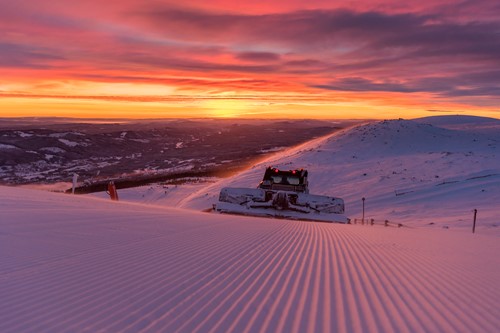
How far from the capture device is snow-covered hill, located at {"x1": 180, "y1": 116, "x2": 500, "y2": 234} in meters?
25.5

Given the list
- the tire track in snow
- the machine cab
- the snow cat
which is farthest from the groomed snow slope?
the machine cab

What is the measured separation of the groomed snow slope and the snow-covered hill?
43.9ft

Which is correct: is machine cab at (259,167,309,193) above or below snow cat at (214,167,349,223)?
above

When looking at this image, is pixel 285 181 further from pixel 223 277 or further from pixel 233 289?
pixel 233 289

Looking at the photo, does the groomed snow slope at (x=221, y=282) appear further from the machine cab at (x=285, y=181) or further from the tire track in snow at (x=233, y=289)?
the machine cab at (x=285, y=181)

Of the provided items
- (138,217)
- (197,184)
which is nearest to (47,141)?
(197,184)

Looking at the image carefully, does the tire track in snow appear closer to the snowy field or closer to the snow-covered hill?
the snowy field

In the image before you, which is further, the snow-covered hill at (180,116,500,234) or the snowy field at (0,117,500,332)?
the snow-covered hill at (180,116,500,234)

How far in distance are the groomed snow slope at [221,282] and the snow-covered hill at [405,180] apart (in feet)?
43.9

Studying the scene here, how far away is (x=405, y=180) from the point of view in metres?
34.8

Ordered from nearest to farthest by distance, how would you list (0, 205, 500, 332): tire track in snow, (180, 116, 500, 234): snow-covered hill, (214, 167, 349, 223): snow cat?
(0, 205, 500, 332): tire track in snow < (214, 167, 349, 223): snow cat < (180, 116, 500, 234): snow-covered hill

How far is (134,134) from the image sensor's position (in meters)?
154

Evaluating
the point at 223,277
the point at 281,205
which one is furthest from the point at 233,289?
the point at 281,205

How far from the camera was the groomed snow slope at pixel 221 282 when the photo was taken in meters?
5.05
